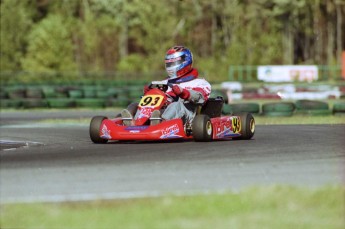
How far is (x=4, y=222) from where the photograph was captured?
6258mm

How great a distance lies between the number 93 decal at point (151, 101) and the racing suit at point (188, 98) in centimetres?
15

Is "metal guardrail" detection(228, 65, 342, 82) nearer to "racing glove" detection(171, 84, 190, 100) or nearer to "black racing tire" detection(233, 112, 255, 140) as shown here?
"black racing tire" detection(233, 112, 255, 140)

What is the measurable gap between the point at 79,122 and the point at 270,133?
248 inches

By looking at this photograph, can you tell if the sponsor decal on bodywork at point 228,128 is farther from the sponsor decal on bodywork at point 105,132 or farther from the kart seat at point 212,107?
the sponsor decal on bodywork at point 105,132

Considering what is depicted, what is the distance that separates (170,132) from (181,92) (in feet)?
1.84

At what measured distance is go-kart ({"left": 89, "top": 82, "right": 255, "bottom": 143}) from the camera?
1248 cm

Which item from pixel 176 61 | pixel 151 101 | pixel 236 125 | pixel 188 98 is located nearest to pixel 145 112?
Result: pixel 151 101

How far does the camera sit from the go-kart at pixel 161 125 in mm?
12484

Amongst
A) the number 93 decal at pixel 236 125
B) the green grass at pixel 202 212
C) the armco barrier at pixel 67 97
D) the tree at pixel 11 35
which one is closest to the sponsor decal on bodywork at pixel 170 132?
the number 93 decal at pixel 236 125

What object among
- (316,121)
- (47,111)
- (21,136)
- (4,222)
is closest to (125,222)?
(4,222)

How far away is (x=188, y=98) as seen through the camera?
12.8 metres

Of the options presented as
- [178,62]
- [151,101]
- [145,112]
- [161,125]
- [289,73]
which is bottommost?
[289,73]

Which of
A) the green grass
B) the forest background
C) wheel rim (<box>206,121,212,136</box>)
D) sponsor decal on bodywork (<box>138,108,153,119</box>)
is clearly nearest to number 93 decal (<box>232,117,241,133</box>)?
wheel rim (<box>206,121,212,136</box>)

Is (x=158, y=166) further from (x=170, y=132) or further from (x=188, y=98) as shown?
(x=188, y=98)
